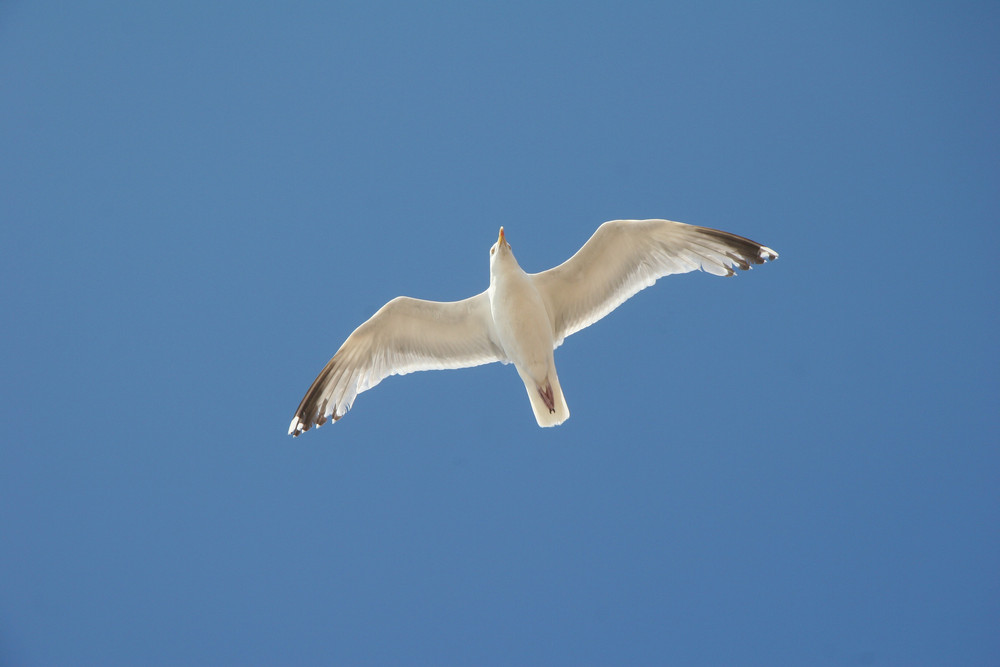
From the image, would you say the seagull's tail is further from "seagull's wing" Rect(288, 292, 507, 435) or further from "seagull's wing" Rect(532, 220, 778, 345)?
"seagull's wing" Rect(288, 292, 507, 435)

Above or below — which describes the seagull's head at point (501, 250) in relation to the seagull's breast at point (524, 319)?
above

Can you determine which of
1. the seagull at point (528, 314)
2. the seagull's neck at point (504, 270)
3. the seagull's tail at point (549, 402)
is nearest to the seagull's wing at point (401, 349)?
the seagull at point (528, 314)

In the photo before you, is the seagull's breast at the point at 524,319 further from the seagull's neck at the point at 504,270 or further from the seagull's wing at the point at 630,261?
the seagull's wing at the point at 630,261

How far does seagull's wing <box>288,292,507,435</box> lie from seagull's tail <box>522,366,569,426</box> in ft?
2.14

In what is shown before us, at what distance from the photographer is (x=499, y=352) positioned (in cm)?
736

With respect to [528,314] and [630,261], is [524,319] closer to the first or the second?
[528,314]

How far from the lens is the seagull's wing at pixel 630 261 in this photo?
6.91 metres

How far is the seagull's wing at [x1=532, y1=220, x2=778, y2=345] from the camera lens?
6914 millimetres

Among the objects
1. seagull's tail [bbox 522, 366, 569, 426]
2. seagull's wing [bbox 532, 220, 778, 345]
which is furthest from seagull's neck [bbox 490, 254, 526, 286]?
seagull's tail [bbox 522, 366, 569, 426]

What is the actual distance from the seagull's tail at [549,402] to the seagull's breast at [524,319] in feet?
0.30

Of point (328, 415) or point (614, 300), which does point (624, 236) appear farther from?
point (328, 415)

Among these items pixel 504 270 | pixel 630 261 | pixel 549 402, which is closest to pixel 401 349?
pixel 504 270

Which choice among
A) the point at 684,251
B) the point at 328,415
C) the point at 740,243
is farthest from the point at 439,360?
the point at 740,243

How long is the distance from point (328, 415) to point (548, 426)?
194 centimetres
